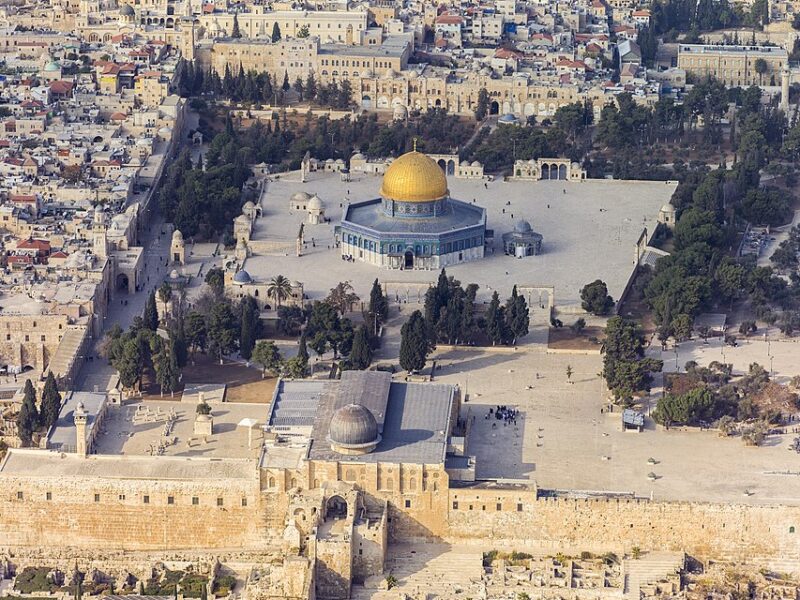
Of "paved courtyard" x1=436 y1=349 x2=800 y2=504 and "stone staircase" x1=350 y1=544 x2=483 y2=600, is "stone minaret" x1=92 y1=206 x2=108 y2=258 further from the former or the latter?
"stone staircase" x1=350 y1=544 x2=483 y2=600

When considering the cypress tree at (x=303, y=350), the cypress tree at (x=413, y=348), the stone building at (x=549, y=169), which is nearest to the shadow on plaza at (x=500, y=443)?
the cypress tree at (x=413, y=348)

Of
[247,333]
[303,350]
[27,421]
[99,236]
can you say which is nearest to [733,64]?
[99,236]

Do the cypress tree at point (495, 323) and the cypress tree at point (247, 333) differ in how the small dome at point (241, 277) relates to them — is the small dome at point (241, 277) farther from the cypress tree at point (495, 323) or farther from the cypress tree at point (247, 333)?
the cypress tree at point (495, 323)

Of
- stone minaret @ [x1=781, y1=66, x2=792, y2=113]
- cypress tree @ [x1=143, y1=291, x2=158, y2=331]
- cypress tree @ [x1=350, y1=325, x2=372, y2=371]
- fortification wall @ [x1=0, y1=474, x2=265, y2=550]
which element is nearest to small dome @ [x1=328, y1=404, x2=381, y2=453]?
fortification wall @ [x1=0, y1=474, x2=265, y2=550]

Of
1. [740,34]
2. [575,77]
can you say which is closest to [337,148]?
[575,77]

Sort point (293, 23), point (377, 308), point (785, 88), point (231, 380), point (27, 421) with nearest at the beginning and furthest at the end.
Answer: point (27, 421) → point (231, 380) → point (377, 308) → point (785, 88) → point (293, 23)

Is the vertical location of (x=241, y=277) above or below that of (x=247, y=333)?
above

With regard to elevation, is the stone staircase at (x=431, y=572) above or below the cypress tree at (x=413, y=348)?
below

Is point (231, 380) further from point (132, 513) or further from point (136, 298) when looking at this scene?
point (132, 513)
